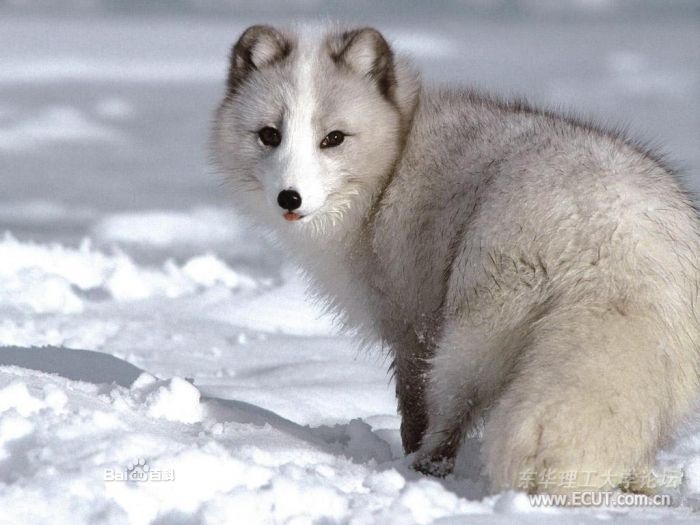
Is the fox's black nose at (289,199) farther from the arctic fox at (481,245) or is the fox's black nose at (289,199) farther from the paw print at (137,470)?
the paw print at (137,470)

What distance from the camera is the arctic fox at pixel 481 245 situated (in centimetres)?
285

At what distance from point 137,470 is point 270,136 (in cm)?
157

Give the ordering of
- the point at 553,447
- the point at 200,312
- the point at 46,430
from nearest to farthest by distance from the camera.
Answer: the point at 553,447, the point at 46,430, the point at 200,312

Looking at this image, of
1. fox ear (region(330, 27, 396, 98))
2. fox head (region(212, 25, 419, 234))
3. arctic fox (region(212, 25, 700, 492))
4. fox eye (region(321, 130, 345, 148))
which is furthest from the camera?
fox ear (region(330, 27, 396, 98))

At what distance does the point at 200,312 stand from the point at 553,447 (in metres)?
4.04

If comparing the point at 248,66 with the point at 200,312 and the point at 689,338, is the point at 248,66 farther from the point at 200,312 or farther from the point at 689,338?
the point at 200,312

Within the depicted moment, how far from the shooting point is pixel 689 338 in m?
3.13

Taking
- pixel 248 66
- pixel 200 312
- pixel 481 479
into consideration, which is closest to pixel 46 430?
pixel 481 479

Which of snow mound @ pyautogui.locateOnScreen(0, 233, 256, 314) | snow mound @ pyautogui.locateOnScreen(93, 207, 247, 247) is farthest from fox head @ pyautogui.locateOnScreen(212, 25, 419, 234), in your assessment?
snow mound @ pyautogui.locateOnScreen(93, 207, 247, 247)

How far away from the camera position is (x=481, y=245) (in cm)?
324

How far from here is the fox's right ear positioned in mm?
4156

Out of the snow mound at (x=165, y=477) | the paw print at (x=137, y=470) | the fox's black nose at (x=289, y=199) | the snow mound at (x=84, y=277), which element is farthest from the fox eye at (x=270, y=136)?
the snow mound at (x=84, y=277)

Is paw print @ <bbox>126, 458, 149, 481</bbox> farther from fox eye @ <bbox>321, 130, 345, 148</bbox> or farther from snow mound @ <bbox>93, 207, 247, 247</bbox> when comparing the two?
snow mound @ <bbox>93, 207, 247, 247</bbox>

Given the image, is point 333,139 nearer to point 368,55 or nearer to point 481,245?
point 368,55
